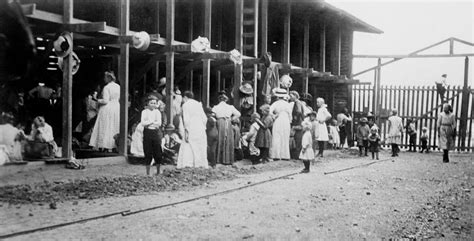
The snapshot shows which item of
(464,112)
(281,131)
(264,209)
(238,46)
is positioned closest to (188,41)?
(238,46)

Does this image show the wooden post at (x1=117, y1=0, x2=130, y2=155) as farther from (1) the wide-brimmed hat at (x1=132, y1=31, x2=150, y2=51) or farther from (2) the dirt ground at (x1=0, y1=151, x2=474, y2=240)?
(2) the dirt ground at (x1=0, y1=151, x2=474, y2=240)

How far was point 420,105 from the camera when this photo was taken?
21203mm

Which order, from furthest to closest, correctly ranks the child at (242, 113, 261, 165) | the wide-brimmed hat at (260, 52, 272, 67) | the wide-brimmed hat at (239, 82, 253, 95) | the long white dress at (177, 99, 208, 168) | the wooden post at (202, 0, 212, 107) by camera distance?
the wide-brimmed hat at (260, 52, 272, 67), the wide-brimmed hat at (239, 82, 253, 95), the child at (242, 113, 261, 165), the wooden post at (202, 0, 212, 107), the long white dress at (177, 99, 208, 168)

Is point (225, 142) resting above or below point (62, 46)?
below

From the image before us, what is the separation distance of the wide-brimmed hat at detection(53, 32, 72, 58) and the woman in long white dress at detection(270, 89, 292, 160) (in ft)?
20.0

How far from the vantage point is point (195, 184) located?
9.69 metres

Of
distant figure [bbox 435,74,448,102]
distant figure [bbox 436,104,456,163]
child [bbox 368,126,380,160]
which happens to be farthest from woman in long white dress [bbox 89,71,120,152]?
distant figure [bbox 435,74,448,102]

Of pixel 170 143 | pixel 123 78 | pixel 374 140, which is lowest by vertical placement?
pixel 374 140

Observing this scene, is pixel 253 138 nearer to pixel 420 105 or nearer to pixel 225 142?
pixel 225 142

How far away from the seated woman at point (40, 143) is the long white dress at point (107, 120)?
4.55 feet

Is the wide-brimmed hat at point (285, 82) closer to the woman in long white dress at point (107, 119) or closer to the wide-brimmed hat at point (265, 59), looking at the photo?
the wide-brimmed hat at point (265, 59)

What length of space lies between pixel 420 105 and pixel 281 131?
28.9 feet

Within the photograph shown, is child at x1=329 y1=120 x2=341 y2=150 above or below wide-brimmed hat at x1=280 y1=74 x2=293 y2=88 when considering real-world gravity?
below

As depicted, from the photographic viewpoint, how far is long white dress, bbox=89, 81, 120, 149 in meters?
11.9
